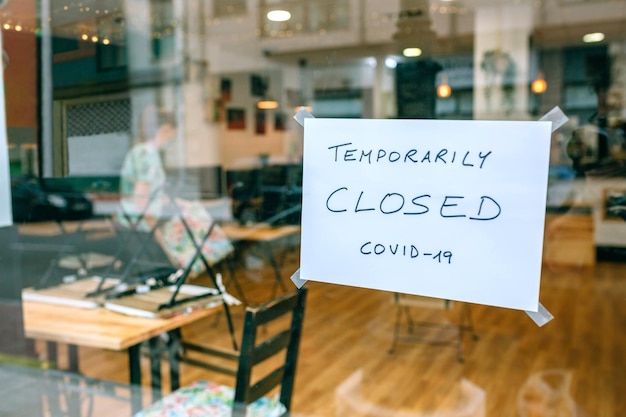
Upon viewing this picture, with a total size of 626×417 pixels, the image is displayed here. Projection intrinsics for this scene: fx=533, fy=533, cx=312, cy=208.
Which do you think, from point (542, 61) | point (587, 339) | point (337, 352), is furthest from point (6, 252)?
point (542, 61)

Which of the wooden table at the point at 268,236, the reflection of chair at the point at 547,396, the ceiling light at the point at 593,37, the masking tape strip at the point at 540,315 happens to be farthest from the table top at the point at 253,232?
the ceiling light at the point at 593,37

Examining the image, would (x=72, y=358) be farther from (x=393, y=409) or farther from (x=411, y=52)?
(x=411, y=52)

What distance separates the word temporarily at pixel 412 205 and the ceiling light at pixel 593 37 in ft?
15.5

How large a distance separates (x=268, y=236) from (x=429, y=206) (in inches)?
50.4

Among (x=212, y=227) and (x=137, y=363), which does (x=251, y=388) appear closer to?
(x=137, y=363)

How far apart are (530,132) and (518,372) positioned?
247 centimetres

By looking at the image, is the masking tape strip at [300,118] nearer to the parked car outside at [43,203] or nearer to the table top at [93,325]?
the table top at [93,325]

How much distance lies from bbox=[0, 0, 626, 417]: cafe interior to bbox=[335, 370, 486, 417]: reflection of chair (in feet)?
0.03

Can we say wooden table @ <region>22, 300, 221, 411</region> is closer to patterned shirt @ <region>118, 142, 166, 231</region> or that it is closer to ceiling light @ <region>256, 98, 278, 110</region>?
patterned shirt @ <region>118, 142, 166, 231</region>

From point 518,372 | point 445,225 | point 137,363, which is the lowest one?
point 518,372

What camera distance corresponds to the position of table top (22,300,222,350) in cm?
146

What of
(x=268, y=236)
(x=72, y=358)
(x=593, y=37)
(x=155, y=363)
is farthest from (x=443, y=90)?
(x=593, y=37)

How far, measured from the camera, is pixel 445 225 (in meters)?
0.77

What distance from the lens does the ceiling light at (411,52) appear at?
1819 millimetres
